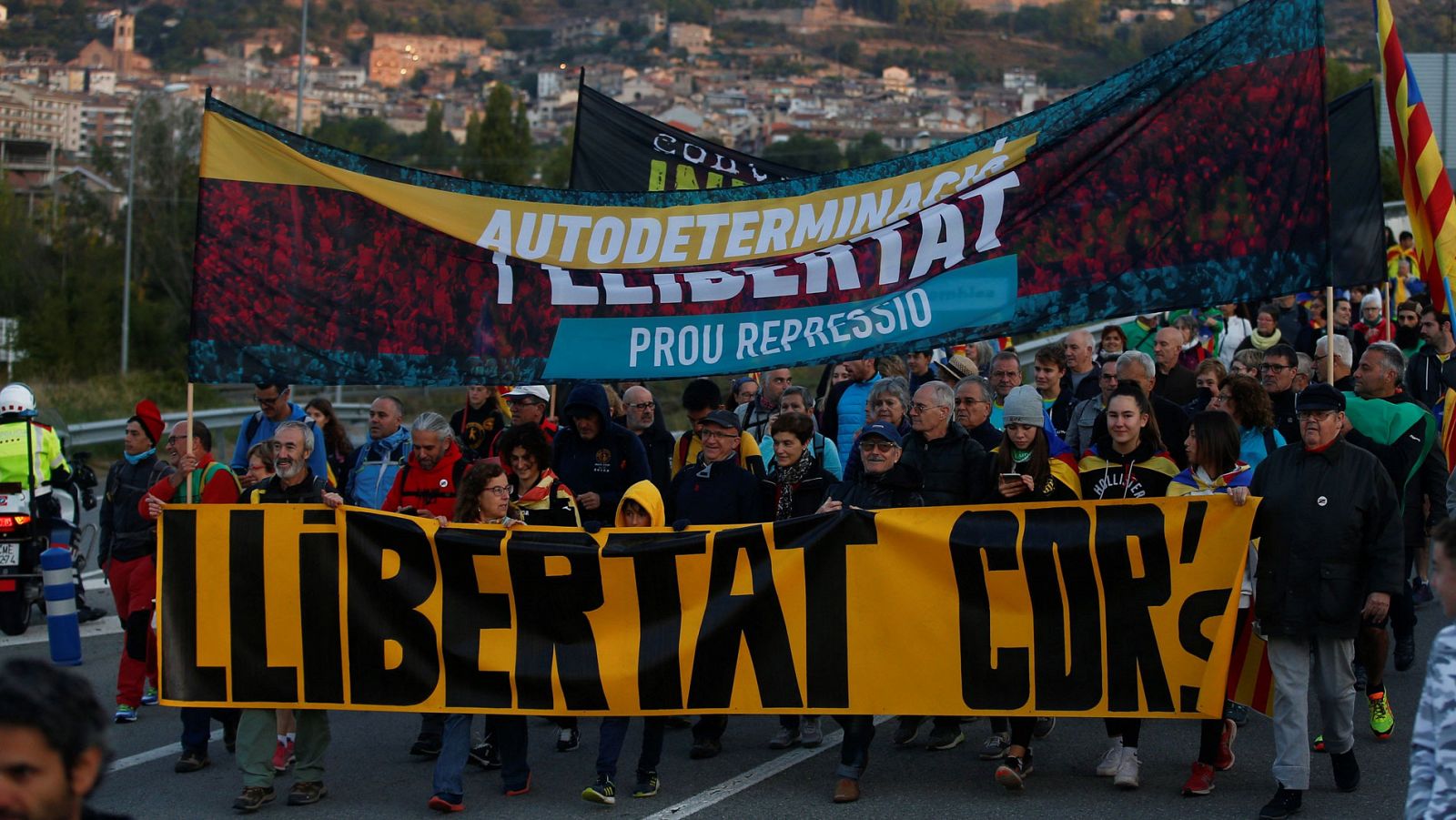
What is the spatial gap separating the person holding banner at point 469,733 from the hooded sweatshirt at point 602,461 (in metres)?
1.27

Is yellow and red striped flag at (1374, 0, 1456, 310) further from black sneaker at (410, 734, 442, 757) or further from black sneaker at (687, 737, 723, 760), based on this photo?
black sneaker at (410, 734, 442, 757)

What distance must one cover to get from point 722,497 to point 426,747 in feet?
6.28

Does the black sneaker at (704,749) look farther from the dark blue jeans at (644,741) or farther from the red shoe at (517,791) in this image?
the red shoe at (517,791)

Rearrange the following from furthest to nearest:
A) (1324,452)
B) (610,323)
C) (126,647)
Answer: (126,647) < (610,323) < (1324,452)

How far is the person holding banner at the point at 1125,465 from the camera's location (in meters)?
7.56

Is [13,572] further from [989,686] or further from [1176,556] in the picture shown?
[1176,556]

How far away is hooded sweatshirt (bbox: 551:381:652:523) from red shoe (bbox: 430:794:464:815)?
226 centimetres

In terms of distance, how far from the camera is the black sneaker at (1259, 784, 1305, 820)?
6.79 metres

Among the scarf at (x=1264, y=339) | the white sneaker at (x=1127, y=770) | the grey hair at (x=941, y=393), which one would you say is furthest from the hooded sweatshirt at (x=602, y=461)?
the scarf at (x=1264, y=339)

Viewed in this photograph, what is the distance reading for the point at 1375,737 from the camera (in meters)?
8.04

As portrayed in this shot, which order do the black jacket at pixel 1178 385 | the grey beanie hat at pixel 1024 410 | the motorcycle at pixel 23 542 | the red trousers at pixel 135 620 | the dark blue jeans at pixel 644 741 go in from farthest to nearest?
the motorcycle at pixel 23 542, the black jacket at pixel 1178 385, the red trousers at pixel 135 620, the grey beanie hat at pixel 1024 410, the dark blue jeans at pixel 644 741

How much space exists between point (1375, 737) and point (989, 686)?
6.86 feet

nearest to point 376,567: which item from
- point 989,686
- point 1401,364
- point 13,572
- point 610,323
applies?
point 610,323

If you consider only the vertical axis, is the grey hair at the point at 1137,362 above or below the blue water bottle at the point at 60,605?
above
